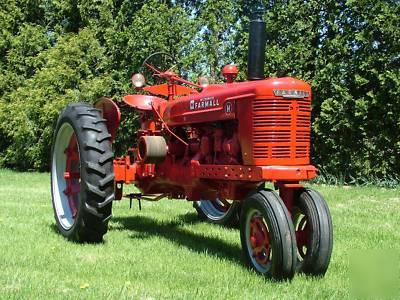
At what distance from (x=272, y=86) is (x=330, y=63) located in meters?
7.32

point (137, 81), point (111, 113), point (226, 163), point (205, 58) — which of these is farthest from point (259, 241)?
point (205, 58)

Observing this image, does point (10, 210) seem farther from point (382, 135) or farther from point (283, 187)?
point (382, 135)

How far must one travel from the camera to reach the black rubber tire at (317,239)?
165 inches

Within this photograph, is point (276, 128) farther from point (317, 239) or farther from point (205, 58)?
point (205, 58)

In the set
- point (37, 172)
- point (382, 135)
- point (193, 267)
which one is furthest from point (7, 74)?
point (193, 267)

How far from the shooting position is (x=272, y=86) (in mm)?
4332

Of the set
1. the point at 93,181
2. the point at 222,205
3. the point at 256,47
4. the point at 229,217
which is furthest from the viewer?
the point at 222,205

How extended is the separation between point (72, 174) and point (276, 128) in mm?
2780

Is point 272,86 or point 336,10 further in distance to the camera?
point 336,10

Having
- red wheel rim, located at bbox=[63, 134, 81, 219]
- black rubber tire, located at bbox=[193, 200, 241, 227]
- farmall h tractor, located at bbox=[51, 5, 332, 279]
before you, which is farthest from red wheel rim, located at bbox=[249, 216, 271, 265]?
red wheel rim, located at bbox=[63, 134, 81, 219]

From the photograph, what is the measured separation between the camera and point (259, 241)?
4359 millimetres

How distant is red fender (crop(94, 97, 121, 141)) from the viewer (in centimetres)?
600

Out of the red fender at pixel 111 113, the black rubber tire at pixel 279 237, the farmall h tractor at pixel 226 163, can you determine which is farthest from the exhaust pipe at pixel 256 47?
the red fender at pixel 111 113

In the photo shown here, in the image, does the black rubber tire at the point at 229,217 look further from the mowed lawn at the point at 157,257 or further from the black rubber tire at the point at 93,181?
the black rubber tire at the point at 93,181
